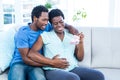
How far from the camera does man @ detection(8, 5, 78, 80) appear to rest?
1684mm

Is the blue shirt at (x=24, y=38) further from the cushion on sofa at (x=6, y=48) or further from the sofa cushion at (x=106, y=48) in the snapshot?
the sofa cushion at (x=106, y=48)

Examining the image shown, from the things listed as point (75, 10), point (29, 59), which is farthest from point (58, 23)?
point (75, 10)

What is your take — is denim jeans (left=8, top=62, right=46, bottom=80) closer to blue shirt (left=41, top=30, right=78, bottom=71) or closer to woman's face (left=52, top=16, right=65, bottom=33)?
blue shirt (left=41, top=30, right=78, bottom=71)

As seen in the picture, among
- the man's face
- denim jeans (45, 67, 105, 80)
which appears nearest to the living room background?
the man's face

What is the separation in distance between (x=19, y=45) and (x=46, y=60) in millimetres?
263

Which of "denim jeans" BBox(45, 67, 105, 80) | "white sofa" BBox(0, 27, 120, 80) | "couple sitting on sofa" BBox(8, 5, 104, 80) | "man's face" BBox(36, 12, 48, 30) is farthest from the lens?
"white sofa" BBox(0, 27, 120, 80)

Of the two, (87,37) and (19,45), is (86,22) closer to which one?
(87,37)

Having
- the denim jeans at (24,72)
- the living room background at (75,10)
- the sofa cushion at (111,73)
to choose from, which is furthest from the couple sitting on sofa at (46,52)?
the living room background at (75,10)

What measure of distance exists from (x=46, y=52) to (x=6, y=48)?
1.26ft

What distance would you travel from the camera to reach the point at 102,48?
2.18 meters

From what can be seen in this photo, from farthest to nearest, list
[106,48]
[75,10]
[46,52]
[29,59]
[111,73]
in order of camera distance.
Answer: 1. [75,10]
2. [106,48]
3. [111,73]
4. [46,52]
5. [29,59]

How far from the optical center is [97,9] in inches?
150

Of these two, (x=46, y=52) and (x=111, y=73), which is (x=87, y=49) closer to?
(x=111, y=73)

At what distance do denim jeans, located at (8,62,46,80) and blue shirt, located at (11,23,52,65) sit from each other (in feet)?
0.34
